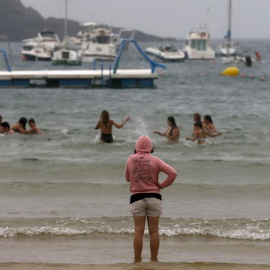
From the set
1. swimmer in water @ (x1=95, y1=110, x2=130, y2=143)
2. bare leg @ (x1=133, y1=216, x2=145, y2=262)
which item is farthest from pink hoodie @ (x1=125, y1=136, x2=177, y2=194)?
swimmer in water @ (x1=95, y1=110, x2=130, y2=143)

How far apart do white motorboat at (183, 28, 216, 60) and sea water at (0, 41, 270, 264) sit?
234 ft

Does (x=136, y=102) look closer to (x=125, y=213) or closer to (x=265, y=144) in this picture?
(x=265, y=144)

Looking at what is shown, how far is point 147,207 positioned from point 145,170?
393 millimetres

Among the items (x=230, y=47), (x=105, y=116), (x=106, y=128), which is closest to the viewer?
(x=105, y=116)

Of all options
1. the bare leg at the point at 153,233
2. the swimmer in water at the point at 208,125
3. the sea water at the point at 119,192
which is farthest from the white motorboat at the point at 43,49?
the bare leg at the point at 153,233

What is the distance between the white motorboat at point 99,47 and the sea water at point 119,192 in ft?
203

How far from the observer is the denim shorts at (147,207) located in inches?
325

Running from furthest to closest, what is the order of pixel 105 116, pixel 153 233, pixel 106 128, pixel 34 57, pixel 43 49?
pixel 43 49
pixel 34 57
pixel 106 128
pixel 105 116
pixel 153 233

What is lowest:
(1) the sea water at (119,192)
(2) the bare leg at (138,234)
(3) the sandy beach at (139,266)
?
(1) the sea water at (119,192)

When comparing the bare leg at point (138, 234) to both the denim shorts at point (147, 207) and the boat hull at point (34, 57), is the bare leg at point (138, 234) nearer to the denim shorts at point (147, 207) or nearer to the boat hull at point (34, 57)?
the denim shorts at point (147, 207)

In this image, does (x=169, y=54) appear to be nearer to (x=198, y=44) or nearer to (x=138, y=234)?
(x=198, y=44)

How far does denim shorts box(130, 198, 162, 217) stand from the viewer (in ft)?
→ 27.1

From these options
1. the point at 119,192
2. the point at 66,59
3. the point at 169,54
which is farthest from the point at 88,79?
the point at 169,54

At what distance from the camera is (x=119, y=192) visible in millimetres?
14070
